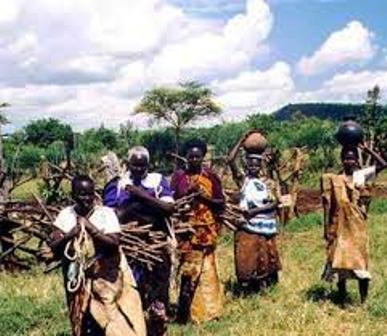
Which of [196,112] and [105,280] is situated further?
[196,112]

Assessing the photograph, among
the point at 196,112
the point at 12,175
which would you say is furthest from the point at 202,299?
the point at 196,112

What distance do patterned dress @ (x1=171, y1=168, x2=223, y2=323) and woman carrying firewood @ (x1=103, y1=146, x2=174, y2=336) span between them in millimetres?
990

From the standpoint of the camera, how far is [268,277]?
9.23 meters

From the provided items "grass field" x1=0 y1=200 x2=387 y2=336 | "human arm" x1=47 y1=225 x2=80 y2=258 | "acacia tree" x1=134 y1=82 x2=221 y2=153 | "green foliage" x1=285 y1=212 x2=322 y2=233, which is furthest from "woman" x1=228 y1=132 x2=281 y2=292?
"acacia tree" x1=134 y1=82 x2=221 y2=153

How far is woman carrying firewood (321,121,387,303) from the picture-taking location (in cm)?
824

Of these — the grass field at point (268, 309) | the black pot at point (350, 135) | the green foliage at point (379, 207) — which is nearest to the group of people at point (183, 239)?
the black pot at point (350, 135)

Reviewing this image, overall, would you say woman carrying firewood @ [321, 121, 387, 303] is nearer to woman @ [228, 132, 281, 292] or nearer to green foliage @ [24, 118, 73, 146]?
woman @ [228, 132, 281, 292]

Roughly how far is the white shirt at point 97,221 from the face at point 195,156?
87.9 inches

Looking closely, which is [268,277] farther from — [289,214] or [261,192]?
[289,214]

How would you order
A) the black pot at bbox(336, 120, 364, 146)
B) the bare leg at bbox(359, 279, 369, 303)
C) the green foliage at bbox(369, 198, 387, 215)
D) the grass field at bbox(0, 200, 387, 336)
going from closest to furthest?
1. the grass field at bbox(0, 200, 387, 336)
2. the black pot at bbox(336, 120, 364, 146)
3. the bare leg at bbox(359, 279, 369, 303)
4. the green foliage at bbox(369, 198, 387, 215)

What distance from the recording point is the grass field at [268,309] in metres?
7.52

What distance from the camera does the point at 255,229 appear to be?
29.5 ft

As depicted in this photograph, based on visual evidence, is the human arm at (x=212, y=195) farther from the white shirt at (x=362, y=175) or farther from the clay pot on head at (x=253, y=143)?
the white shirt at (x=362, y=175)

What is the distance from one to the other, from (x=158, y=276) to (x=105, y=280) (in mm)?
1390
